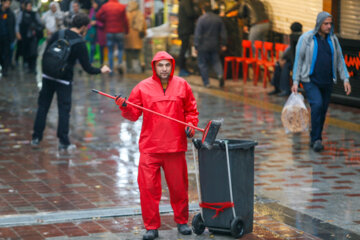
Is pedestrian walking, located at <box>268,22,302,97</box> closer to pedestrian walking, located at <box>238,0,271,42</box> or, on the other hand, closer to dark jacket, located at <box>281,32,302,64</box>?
dark jacket, located at <box>281,32,302,64</box>

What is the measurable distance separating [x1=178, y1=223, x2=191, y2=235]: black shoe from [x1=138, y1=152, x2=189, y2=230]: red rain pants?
33mm

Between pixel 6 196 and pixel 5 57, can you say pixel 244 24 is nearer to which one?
pixel 5 57

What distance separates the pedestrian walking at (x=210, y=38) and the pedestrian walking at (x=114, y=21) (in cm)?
398

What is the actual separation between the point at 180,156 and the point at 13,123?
727cm

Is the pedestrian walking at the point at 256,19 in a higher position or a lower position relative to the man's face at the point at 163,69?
lower

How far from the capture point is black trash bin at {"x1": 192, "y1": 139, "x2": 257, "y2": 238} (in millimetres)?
6543

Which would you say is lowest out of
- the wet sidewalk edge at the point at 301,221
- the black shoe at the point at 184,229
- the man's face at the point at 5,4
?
the wet sidewalk edge at the point at 301,221

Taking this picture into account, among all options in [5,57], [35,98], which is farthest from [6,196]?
[5,57]

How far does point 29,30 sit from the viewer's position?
22.1m

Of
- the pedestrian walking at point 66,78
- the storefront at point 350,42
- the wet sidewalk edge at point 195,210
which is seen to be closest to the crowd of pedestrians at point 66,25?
the storefront at point 350,42

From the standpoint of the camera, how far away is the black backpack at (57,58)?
420 inches

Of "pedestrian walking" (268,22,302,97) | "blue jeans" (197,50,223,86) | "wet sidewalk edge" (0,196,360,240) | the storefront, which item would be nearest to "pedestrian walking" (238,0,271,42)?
"blue jeans" (197,50,223,86)

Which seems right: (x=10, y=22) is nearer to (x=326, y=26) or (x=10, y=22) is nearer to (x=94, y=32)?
(x=94, y=32)

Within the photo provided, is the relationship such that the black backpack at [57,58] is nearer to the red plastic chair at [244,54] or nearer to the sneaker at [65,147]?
the sneaker at [65,147]
